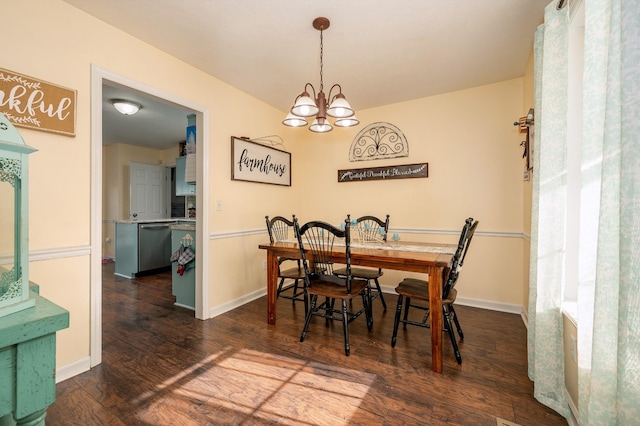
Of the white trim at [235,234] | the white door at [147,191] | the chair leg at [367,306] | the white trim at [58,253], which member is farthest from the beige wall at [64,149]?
the white door at [147,191]

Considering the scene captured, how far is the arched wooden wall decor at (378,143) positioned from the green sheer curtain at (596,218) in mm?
1855

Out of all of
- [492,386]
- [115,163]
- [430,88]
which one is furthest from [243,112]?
[115,163]

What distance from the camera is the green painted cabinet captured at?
0.66 meters

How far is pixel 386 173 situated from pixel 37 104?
10.6ft

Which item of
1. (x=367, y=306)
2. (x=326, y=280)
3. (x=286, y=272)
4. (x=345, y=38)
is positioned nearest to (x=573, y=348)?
(x=367, y=306)

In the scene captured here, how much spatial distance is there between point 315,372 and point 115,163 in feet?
20.1

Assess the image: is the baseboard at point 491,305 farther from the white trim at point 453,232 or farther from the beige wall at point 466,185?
the white trim at point 453,232

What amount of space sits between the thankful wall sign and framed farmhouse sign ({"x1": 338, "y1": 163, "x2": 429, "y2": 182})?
9.42 ft

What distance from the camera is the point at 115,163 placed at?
583cm

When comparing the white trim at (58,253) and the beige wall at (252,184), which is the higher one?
the beige wall at (252,184)

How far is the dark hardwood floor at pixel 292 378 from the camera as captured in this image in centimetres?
149

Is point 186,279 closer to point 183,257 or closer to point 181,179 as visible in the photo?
point 183,257

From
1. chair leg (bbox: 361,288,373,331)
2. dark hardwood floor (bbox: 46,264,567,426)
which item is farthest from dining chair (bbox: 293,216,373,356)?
dark hardwood floor (bbox: 46,264,567,426)

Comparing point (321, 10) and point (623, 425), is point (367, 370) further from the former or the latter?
point (321, 10)
